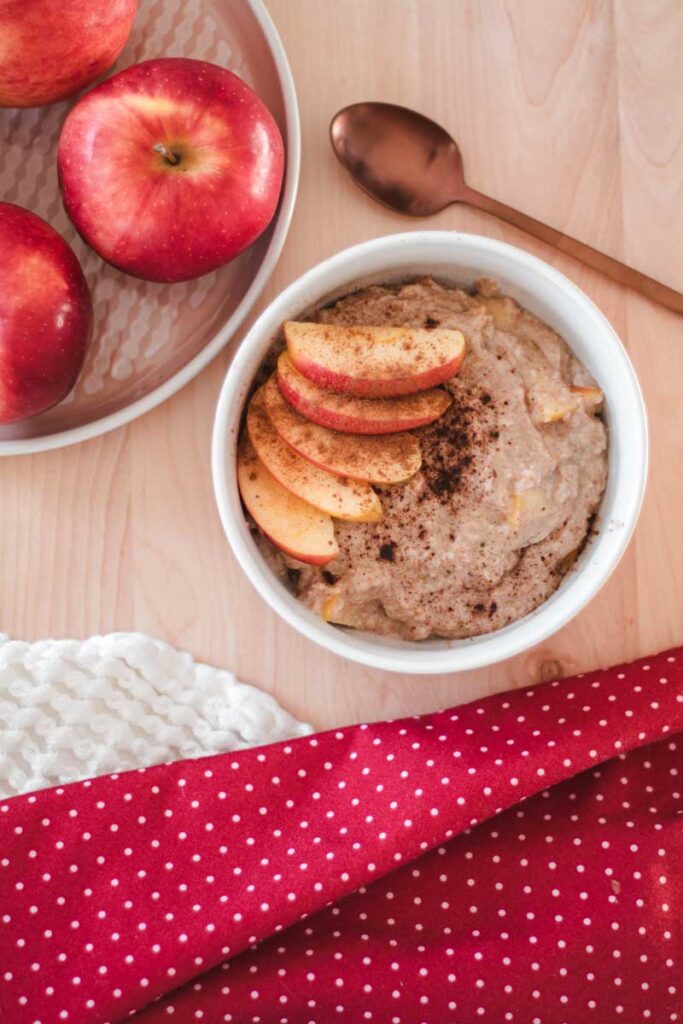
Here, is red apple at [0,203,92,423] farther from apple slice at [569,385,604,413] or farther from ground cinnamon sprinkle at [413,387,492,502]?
apple slice at [569,385,604,413]

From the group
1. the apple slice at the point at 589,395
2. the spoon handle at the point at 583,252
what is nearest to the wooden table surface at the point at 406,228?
the spoon handle at the point at 583,252

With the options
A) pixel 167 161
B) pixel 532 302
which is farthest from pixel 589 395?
pixel 167 161

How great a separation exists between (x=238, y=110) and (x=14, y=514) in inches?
15.4

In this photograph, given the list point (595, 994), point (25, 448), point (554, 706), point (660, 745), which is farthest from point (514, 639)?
point (25, 448)

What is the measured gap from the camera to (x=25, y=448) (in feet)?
2.78

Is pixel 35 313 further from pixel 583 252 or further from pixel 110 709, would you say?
pixel 583 252

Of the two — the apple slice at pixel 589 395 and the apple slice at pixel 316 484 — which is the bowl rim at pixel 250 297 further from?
the apple slice at pixel 589 395

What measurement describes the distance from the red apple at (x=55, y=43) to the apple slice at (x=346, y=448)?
0.29 meters

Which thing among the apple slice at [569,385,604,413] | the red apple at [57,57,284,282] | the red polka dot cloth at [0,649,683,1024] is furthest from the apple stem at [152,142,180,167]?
the red polka dot cloth at [0,649,683,1024]

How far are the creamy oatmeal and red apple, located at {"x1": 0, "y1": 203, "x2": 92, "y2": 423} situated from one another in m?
0.20

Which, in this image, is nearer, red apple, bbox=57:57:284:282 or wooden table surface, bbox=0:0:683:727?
red apple, bbox=57:57:284:282

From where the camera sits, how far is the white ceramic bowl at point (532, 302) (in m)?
0.77

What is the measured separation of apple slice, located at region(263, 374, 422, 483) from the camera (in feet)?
2.57

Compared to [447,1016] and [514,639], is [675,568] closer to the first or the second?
[514,639]
